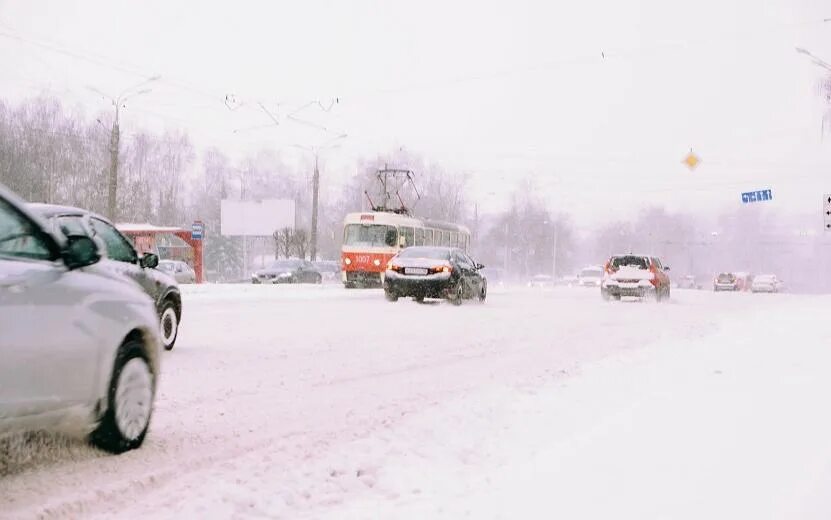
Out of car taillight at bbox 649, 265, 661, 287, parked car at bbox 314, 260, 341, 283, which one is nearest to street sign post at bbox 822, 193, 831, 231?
car taillight at bbox 649, 265, 661, 287

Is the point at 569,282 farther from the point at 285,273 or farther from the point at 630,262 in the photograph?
the point at 630,262

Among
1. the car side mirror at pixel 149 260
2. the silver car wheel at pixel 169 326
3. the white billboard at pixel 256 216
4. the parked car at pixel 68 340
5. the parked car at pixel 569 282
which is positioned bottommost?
the parked car at pixel 569 282

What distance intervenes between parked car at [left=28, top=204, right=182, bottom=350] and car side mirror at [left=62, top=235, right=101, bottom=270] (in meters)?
3.20

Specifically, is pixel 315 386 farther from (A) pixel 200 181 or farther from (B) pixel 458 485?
(A) pixel 200 181

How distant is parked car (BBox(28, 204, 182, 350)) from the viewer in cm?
866

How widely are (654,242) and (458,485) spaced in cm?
12581

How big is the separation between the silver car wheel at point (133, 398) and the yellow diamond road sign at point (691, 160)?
1076 inches

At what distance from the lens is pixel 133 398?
526 centimetres

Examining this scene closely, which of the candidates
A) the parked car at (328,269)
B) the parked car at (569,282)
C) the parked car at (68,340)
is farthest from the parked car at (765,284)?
the parked car at (68,340)

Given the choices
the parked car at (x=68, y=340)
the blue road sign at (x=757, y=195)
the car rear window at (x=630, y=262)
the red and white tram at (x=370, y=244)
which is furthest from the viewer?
the blue road sign at (x=757, y=195)

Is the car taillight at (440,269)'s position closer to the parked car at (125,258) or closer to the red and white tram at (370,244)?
the red and white tram at (370,244)

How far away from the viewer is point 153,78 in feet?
108

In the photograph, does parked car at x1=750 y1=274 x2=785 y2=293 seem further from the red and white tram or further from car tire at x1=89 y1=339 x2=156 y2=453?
car tire at x1=89 y1=339 x2=156 y2=453

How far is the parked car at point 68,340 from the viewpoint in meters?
4.10
